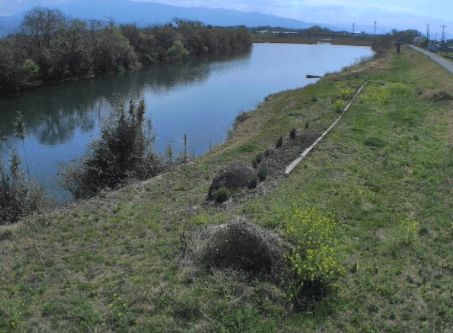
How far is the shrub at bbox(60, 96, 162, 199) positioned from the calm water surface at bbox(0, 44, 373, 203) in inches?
51.2

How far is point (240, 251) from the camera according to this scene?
8094mm

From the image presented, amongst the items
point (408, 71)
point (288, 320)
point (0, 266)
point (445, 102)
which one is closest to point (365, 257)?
point (288, 320)

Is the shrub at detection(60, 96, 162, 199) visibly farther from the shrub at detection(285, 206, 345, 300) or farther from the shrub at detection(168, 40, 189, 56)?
the shrub at detection(168, 40, 189, 56)

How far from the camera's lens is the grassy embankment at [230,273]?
6867mm

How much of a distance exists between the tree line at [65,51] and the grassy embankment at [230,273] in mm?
33776

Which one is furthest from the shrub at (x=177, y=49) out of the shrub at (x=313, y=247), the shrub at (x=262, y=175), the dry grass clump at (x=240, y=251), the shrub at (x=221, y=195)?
the dry grass clump at (x=240, y=251)

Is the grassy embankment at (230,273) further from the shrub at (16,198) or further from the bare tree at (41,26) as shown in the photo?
the bare tree at (41,26)

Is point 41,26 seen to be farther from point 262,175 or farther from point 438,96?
point 262,175

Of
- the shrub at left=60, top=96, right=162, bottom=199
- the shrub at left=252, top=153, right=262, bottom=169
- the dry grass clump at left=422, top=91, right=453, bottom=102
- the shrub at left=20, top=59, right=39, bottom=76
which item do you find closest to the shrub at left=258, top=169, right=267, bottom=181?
the shrub at left=252, top=153, right=262, bottom=169

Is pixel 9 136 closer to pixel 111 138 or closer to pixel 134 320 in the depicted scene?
pixel 111 138

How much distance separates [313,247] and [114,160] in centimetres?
1002

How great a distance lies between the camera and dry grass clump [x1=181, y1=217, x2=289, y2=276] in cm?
791

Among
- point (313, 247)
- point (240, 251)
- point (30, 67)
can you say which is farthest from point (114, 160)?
point (30, 67)

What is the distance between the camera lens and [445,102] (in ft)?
79.5
